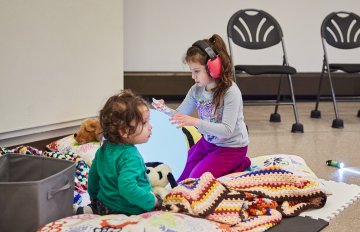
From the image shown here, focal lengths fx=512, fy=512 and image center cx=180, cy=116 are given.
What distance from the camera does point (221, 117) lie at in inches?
85.8

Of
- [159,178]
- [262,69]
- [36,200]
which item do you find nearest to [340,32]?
[262,69]

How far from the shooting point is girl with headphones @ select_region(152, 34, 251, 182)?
2082 mm

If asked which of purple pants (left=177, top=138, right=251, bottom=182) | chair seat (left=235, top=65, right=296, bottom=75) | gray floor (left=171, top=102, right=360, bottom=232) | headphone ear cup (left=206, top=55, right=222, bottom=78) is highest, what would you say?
headphone ear cup (left=206, top=55, right=222, bottom=78)

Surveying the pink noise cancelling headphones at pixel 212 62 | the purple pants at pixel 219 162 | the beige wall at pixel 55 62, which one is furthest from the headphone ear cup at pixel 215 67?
the beige wall at pixel 55 62

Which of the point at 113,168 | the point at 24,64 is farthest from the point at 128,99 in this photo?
the point at 24,64

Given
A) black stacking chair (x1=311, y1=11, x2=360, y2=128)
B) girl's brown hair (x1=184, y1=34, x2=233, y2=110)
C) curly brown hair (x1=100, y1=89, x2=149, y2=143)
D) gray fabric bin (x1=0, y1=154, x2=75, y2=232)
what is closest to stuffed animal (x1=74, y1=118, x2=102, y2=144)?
girl's brown hair (x1=184, y1=34, x2=233, y2=110)

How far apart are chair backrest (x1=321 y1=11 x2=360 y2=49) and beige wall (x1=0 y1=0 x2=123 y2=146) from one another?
1.74 m

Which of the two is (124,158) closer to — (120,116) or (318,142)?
(120,116)

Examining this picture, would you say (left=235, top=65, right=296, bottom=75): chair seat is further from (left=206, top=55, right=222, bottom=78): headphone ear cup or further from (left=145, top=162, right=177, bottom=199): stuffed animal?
(left=145, top=162, right=177, bottom=199): stuffed animal

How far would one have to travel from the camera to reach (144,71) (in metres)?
4.72

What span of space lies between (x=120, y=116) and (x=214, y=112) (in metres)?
0.66

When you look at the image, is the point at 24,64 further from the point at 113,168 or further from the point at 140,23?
the point at 140,23

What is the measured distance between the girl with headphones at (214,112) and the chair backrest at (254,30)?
1.63 m

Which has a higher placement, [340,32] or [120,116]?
[340,32]
